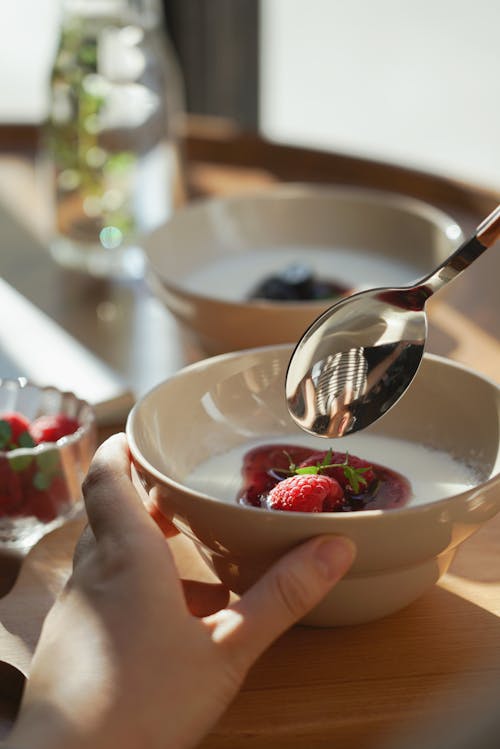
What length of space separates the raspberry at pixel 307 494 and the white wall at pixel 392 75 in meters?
1.92

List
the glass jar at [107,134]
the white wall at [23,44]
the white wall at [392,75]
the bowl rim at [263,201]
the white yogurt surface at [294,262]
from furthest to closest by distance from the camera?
the white wall at [23,44] < the white wall at [392,75] < the glass jar at [107,134] < the white yogurt surface at [294,262] < the bowl rim at [263,201]

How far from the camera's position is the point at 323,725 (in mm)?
641

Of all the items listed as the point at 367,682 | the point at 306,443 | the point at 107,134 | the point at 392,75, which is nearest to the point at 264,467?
the point at 306,443

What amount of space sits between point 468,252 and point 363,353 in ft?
0.34

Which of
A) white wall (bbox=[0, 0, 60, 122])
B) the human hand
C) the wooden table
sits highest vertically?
the human hand

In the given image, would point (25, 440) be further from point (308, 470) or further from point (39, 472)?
point (308, 470)

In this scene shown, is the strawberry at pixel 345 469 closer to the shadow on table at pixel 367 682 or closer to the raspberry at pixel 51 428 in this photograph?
the shadow on table at pixel 367 682

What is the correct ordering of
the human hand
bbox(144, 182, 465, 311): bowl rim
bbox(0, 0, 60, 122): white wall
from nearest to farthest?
1. the human hand
2. bbox(144, 182, 465, 311): bowl rim
3. bbox(0, 0, 60, 122): white wall

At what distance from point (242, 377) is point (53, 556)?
194mm

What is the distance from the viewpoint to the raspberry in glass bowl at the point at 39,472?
33.3 inches

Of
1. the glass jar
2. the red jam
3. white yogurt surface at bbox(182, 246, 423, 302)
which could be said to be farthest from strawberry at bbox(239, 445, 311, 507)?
the glass jar

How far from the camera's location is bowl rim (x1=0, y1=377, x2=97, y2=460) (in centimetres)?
84

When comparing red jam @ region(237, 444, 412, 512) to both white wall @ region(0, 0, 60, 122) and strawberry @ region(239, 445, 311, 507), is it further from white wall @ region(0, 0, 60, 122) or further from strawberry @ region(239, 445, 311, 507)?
white wall @ region(0, 0, 60, 122)

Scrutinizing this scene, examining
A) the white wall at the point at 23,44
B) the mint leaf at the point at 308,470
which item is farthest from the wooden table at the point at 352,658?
the white wall at the point at 23,44
